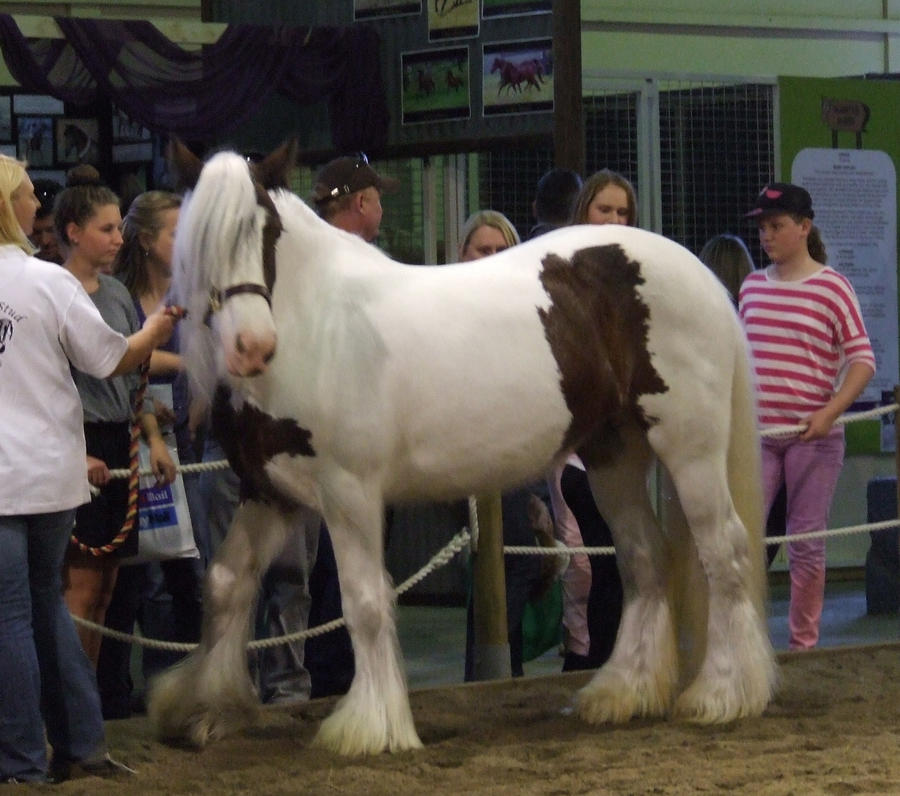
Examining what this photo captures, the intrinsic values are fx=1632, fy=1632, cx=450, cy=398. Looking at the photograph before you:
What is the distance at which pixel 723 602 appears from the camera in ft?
16.1

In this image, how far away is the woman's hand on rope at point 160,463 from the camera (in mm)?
4824

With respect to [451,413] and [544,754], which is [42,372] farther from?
[544,754]

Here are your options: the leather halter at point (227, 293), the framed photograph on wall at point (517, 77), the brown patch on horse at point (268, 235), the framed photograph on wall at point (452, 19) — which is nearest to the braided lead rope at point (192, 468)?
the leather halter at point (227, 293)

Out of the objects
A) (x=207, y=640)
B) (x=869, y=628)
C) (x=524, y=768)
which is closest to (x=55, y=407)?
(x=207, y=640)

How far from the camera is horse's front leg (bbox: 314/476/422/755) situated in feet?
14.2

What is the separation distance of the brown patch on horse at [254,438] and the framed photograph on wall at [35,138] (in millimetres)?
5710

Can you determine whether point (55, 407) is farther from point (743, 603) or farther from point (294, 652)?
point (743, 603)

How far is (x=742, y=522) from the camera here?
505 centimetres

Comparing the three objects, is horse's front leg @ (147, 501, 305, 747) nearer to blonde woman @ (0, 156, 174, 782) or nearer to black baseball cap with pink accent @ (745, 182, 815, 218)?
blonde woman @ (0, 156, 174, 782)

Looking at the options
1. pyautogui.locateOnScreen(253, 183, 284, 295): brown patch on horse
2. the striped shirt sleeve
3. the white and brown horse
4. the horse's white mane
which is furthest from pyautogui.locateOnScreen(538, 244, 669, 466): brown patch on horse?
the striped shirt sleeve

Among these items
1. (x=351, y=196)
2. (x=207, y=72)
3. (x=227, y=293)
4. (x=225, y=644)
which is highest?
(x=207, y=72)

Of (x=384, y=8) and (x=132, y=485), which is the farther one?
(x=384, y=8)

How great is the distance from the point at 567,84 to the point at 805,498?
7.28 feet

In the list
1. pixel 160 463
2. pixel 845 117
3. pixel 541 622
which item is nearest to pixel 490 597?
pixel 541 622
